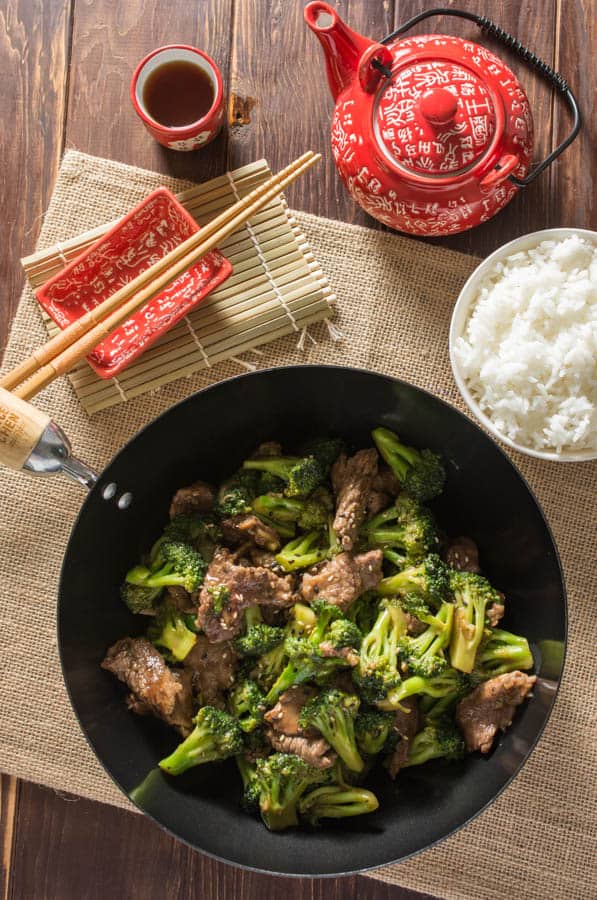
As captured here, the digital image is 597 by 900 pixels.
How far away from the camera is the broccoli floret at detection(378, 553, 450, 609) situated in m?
2.17

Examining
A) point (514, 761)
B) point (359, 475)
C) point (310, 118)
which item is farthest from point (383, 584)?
point (310, 118)

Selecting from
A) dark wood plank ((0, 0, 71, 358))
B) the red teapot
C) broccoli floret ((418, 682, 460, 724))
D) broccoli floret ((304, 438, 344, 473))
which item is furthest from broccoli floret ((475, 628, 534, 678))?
dark wood plank ((0, 0, 71, 358))

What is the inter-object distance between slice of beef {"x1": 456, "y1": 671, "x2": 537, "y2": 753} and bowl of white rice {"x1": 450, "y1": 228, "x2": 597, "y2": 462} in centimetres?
66

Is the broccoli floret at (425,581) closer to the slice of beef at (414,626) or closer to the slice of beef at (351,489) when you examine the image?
the slice of beef at (414,626)

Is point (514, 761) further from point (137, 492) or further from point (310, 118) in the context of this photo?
point (310, 118)

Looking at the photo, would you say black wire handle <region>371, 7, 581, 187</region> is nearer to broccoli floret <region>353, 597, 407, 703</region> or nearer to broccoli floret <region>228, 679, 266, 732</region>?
broccoli floret <region>353, 597, 407, 703</region>

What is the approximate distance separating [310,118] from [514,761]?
2138 mm

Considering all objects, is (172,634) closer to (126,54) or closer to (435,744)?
(435,744)

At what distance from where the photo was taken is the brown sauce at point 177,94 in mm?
2502

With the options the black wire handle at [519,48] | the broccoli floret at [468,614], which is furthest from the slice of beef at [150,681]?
the black wire handle at [519,48]

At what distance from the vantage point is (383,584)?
7.38ft

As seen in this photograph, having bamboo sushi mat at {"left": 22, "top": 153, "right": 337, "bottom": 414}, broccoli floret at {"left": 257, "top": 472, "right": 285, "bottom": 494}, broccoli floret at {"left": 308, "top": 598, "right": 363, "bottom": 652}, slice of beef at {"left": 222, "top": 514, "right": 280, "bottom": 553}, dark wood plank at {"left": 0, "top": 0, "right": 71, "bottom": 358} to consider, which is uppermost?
dark wood plank at {"left": 0, "top": 0, "right": 71, "bottom": 358}

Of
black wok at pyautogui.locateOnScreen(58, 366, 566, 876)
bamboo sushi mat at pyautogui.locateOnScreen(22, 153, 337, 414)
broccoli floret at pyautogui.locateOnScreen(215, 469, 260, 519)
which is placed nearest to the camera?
black wok at pyautogui.locateOnScreen(58, 366, 566, 876)

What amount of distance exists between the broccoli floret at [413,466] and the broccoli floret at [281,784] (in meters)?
0.83
